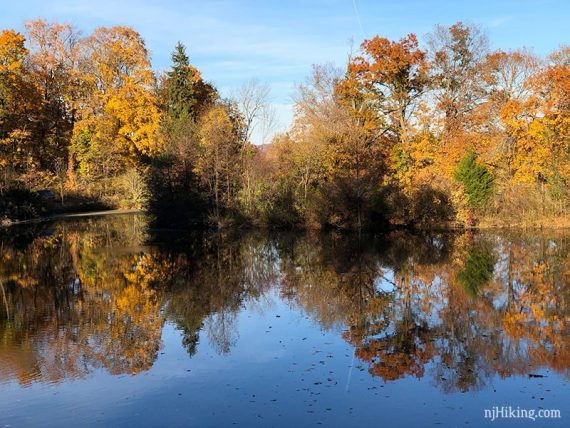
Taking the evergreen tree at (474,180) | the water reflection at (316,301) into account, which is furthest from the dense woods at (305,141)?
the water reflection at (316,301)

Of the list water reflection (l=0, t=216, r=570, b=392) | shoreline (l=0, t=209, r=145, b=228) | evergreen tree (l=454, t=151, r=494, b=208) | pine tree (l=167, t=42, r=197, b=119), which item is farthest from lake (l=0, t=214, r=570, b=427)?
pine tree (l=167, t=42, r=197, b=119)

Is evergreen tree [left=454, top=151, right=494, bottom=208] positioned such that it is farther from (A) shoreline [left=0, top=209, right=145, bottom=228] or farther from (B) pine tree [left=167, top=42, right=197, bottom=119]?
(A) shoreline [left=0, top=209, right=145, bottom=228]

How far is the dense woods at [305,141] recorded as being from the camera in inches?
1180

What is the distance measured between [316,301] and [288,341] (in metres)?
3.02

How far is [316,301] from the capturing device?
13141mm

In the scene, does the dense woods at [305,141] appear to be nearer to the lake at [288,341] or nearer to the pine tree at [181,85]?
the pine tree at [181,85]

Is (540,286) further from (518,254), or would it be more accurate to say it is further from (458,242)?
(458,242)

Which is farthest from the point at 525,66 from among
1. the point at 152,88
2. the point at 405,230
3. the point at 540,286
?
the point at 152,88

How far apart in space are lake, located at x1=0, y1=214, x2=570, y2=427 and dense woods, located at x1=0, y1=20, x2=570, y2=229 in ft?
33.8

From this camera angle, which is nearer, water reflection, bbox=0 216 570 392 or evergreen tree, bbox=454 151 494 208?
Result: water reflection, bbox=0 216 570 392

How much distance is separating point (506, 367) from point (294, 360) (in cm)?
309

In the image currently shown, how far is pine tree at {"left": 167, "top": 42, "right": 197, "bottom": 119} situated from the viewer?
4394cm

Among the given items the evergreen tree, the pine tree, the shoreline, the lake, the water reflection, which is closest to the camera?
the lake

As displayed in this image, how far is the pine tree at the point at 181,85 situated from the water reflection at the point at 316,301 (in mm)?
21717
